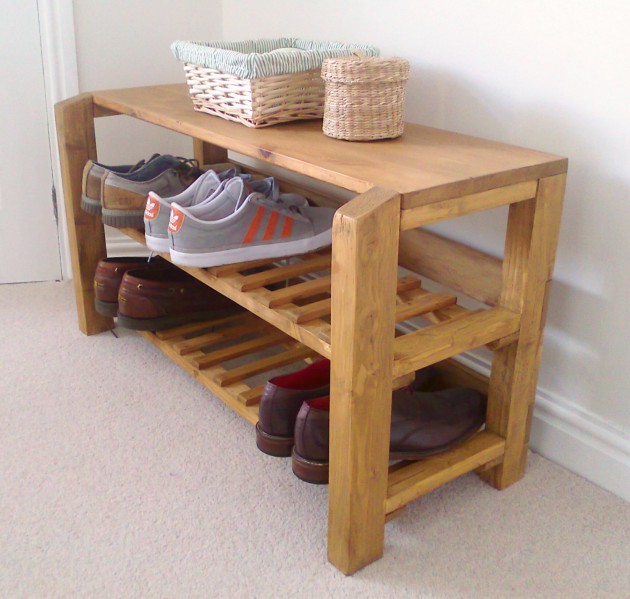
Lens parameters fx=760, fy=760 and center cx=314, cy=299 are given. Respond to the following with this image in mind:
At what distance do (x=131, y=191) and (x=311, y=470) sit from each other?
734 millimetres

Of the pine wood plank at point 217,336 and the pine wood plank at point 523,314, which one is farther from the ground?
the pine wood plank at point 523,314

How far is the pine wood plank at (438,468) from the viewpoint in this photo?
47.6 inches

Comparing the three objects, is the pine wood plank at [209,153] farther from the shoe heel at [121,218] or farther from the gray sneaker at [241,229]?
the gray sneaker at [241,229]

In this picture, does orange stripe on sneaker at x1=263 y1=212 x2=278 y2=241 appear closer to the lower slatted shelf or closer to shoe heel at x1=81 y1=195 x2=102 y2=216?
the lower slatted shelf

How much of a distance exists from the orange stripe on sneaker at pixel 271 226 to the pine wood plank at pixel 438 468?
0.50 metres

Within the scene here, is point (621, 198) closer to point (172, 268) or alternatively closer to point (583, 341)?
point (583, 341)

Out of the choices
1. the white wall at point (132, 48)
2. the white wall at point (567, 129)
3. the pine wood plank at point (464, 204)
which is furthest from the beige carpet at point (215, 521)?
the white wall at point (132, 48)

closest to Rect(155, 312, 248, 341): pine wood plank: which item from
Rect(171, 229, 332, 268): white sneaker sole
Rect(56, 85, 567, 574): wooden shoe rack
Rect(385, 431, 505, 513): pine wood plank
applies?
Rect(56, 85, 567, 574): wooden shoe rack

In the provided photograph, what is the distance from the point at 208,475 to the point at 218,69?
0.75m

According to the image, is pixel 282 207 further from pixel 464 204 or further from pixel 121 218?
pixel 464 204

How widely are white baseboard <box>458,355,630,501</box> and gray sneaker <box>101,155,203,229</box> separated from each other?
35.0 inches

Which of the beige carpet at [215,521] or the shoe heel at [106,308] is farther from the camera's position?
the shoe heel at [106,308]

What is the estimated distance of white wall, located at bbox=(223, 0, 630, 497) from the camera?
48.8 inches

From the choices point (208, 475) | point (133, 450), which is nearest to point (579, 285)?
point (208, 475)
